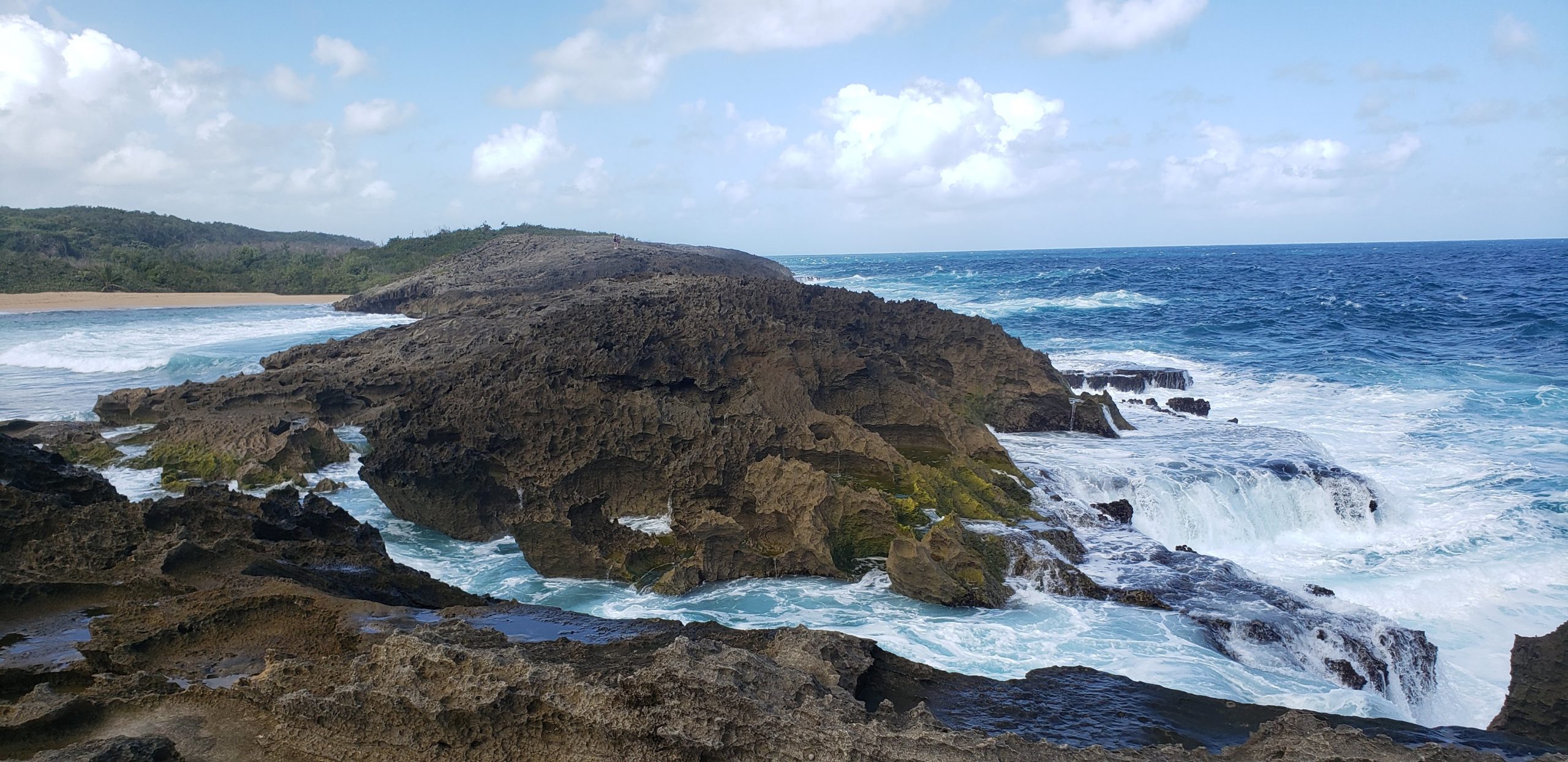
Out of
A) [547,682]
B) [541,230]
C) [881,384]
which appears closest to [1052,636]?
[547,682]

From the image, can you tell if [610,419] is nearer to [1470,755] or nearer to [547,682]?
[547,682]

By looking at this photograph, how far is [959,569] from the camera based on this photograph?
8000 mm

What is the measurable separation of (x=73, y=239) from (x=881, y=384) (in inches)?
2300

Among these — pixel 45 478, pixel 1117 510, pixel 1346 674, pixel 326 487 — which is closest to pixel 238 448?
pixel 326 487

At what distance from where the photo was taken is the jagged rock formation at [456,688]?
11.8ft

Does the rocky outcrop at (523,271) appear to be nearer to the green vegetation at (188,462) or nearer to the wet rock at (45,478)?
the green vegetation at (188,462)

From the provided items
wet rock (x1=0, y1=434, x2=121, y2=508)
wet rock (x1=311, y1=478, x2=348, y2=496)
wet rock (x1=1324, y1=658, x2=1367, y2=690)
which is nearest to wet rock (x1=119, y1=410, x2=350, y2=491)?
wet rock (x1=311, y1=478, x2=348, y2=496)

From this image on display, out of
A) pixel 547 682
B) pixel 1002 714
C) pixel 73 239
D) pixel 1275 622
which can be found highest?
pixel 73 239

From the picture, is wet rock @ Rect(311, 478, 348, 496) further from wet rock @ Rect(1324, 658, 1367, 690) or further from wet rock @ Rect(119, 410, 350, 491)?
wet rock @ Rect(1324, 658, 1367, 690)

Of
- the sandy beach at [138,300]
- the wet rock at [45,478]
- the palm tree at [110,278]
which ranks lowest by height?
the wet rock at [45,478]

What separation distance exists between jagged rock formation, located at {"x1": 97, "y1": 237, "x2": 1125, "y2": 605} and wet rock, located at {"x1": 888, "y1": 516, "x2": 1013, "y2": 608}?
0.66m

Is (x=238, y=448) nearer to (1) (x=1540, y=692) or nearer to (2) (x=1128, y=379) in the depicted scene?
(1) (x=1540, y=692)

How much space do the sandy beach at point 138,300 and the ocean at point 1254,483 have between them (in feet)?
12.6

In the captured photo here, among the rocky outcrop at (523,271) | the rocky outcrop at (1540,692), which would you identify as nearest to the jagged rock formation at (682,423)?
the rocky outcrop at (1540,692)
